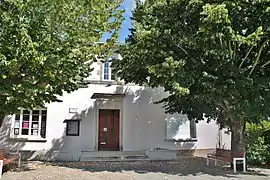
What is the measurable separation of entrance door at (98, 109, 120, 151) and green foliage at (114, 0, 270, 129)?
244 inches

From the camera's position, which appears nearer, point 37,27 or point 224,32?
point 37,27

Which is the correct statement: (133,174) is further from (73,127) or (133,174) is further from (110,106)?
(110,106)

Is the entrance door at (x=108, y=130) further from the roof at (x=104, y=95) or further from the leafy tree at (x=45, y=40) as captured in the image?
the leafy tree at (x=45, y=40)

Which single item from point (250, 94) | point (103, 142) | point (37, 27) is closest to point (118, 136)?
point (103, 142)

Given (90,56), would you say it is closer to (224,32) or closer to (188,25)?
(188,25)

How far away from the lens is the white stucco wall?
16188 mm

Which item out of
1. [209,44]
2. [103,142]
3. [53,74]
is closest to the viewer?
[53,74]

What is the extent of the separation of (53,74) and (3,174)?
4.21 metres

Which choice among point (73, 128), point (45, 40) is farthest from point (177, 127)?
point (45, 40)

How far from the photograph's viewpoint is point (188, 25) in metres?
11.1

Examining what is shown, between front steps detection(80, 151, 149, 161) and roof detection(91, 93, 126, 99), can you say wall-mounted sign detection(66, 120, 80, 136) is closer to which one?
front steps detection(80, 151, 149, 161)

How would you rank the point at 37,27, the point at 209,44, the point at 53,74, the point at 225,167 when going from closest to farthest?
1. the point at 37,27
2. the point at 53,74
3. the point at 209,44
4. the point at 225,167

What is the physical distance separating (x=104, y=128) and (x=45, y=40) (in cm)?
966

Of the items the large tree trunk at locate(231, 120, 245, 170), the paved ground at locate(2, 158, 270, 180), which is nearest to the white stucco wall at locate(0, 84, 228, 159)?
the paved ground at locate(2, 158, 270, 180)
